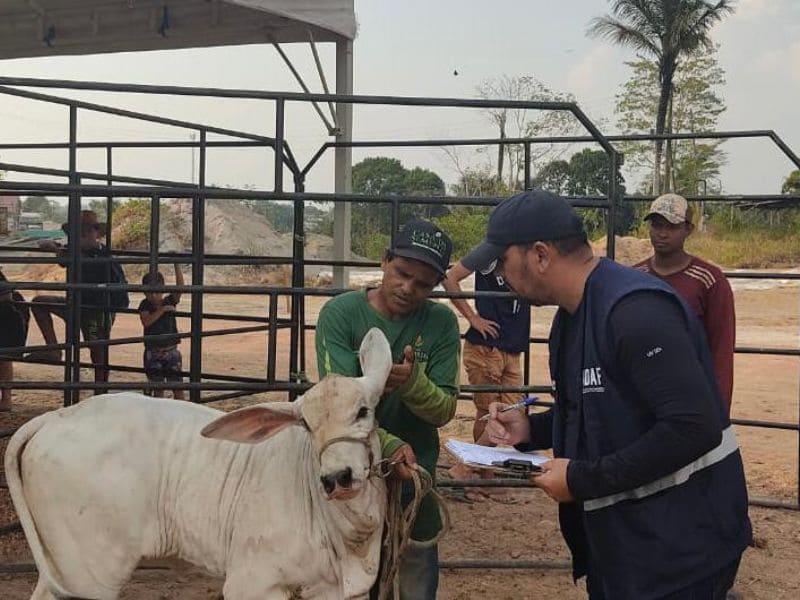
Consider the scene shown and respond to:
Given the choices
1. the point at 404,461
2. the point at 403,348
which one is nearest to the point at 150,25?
the point at 403,348

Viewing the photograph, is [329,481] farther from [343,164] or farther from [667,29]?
[667,29]

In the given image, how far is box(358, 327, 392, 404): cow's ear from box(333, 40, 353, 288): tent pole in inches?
171

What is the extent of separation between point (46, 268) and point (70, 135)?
64.3ft

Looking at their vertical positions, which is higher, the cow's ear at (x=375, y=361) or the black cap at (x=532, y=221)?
the black cap at (x=532, y=221)

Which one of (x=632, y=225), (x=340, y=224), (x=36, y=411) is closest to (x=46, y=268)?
(x=632, y=225)

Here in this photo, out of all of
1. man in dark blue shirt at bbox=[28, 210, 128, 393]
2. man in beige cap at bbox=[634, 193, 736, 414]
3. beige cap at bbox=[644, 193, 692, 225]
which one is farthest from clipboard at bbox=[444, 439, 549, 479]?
man in dark blue shirt at bbox=[28, 210, 128, 393]

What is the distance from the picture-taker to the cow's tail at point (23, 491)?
2758 millimetres

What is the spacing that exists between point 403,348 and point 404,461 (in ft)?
1.29

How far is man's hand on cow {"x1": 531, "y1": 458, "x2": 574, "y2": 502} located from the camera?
78.2 inches

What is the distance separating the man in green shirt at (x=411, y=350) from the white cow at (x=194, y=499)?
14cm

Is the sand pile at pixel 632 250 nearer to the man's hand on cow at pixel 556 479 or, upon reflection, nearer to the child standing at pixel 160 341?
the child standing at pixel 160 341

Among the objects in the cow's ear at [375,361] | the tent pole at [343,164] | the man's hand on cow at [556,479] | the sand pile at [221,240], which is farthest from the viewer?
the sand pile at [221,240]

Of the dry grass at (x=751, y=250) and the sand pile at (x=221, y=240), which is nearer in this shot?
the dry grass at (x=751, y=250)

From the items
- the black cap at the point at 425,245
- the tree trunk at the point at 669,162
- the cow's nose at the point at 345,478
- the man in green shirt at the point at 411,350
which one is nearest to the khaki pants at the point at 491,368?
the man in green shirt at the point at 411,350
